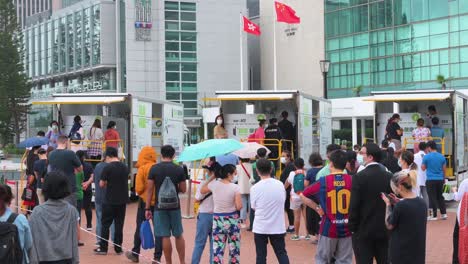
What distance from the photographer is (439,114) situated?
21391 millimetres

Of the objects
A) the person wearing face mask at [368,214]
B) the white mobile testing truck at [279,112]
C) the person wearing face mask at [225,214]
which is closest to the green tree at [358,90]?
the white mobile testing truck at [279,112]

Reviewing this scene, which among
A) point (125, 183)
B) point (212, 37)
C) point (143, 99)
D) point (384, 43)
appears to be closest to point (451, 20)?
point (384, 43)

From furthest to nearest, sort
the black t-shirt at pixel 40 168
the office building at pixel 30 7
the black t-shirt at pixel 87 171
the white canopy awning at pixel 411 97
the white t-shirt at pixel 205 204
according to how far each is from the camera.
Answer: the office building at pixel 30 7 → the white canopy awning at pixel 411 97 → the black t-shirt at pixel 87 171 → the black t-shirt at pixel 40 168 → the white t-shirt at pixel 205 204

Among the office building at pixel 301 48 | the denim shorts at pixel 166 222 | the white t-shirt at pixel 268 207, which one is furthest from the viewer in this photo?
the office building at pixel 301 48

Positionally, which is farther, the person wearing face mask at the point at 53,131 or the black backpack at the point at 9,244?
the person wearing face mask at the point at 53,131

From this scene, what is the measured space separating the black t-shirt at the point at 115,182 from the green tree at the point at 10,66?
5803 centimetres

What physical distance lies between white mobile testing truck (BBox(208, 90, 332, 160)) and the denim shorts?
364 inches

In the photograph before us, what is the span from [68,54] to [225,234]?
7805cm

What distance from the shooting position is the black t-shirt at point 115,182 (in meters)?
11.8

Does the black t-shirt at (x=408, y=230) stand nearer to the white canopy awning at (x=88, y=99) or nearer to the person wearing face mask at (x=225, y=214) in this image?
the person wearing face mask at (x=225, y=214)

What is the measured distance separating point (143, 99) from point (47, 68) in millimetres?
72301

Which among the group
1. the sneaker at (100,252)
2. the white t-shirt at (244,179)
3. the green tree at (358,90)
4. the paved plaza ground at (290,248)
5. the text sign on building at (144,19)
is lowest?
the paved plaza ground at (290,248)

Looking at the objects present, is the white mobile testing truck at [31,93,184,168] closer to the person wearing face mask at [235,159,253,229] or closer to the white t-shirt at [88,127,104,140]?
the white t-shirt at [88,127,104,140]

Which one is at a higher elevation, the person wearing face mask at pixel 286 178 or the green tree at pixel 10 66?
the green tree at pixel 10 66
